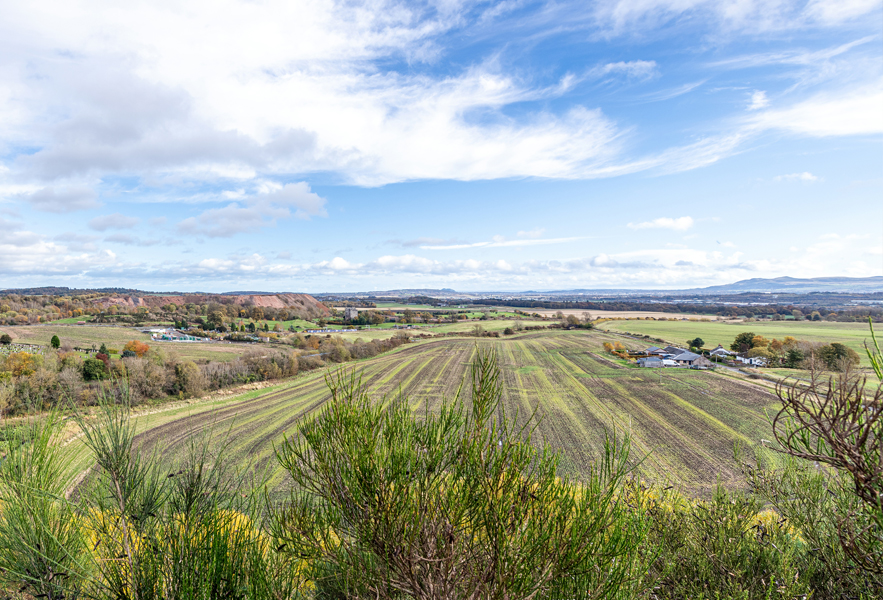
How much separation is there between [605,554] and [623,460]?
3.38 ft

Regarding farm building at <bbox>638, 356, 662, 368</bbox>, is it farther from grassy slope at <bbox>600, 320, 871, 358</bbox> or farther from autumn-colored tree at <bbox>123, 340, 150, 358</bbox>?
autumn-colored tree at <bbox>123, 340, 150, 358</bbox>

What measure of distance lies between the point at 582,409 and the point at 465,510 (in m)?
33.7

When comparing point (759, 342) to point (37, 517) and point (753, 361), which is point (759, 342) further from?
point (37, 517)

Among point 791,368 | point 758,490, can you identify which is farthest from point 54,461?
point 791,368

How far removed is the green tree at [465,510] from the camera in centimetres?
391

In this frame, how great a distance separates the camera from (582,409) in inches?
1359

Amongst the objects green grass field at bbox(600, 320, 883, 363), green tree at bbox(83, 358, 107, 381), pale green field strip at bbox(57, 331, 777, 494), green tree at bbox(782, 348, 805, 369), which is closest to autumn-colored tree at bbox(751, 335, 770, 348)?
green grass field at bbox(600, 320, 883, 363)

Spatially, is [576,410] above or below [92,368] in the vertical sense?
below

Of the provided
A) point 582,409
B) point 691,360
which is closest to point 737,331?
point 691,360

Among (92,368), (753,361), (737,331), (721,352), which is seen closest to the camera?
(92,368)

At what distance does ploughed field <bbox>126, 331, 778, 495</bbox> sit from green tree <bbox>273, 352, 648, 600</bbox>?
9637mm

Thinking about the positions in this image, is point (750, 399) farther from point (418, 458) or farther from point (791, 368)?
point (418, 458)

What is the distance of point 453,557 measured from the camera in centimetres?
415

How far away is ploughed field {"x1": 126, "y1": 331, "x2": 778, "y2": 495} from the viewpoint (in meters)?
24.1
